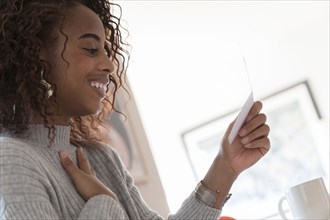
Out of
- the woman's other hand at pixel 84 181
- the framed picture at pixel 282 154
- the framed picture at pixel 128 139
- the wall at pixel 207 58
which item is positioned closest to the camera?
the woman's other hand at pixel 84 181

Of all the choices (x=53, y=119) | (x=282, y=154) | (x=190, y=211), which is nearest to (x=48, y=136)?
(x=53, y=119)

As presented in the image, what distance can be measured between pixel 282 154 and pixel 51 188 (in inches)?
142

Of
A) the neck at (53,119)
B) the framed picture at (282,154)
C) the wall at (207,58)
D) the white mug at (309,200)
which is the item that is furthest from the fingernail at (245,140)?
the framed picture at (282,154)

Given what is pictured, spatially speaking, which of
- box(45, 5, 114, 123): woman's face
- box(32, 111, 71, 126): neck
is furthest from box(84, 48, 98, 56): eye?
box(32, 111, 71, 126): neck

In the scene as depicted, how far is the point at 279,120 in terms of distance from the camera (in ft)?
13.7

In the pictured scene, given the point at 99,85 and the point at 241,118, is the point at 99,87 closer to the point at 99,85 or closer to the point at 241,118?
the point at 99,85

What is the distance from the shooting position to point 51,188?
718mm

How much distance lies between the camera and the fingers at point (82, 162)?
85 centimetres

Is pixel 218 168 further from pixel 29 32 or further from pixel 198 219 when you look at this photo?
pixel 29 32

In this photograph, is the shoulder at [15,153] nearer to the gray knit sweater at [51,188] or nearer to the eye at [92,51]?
the gray knit sweater at [51,188]

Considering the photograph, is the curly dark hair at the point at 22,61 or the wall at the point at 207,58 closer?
the curly dark hair at the point at 22,61

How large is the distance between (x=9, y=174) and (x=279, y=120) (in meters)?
3.70

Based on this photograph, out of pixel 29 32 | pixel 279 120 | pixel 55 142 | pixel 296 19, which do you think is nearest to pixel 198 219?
pixel 55 142

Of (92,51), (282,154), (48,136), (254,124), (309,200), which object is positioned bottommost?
(282,154)
